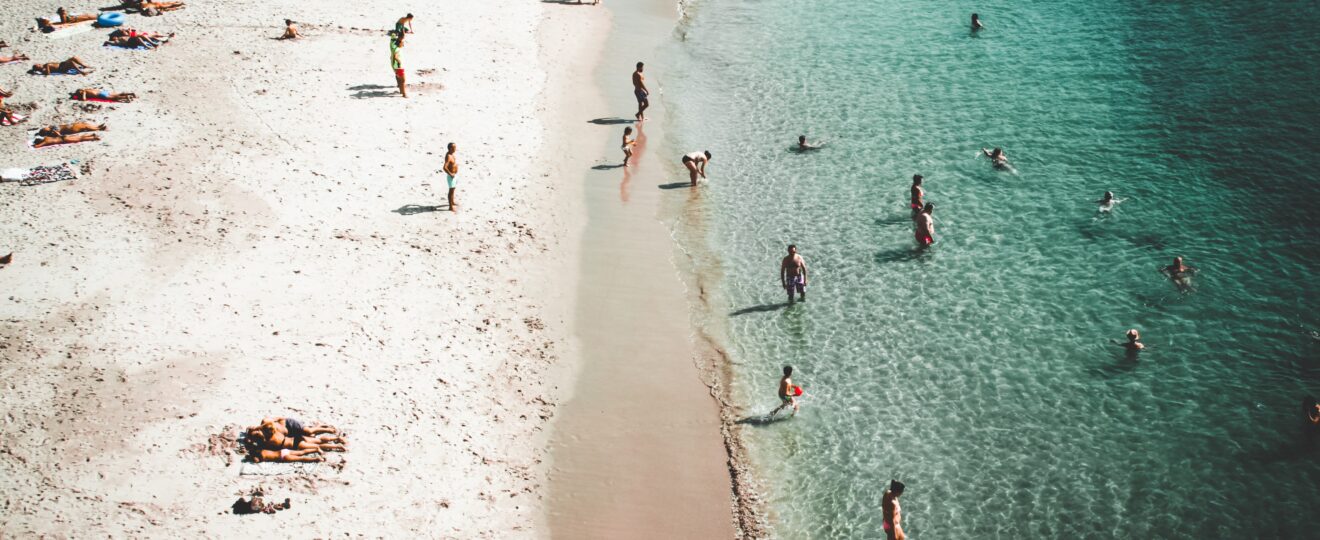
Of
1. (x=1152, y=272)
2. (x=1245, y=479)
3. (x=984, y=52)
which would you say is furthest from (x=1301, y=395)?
(x=984, y=52)

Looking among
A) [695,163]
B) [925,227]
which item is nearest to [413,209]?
[695,163]

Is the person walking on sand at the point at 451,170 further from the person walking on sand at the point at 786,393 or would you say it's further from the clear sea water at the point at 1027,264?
the person walking on sand at the point at 786,393

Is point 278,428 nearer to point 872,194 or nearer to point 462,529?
point 462,529

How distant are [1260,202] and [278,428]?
2657cm

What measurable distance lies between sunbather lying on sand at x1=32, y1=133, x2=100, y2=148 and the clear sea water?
1765 centimetres

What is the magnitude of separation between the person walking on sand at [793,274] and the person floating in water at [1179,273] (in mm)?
9215

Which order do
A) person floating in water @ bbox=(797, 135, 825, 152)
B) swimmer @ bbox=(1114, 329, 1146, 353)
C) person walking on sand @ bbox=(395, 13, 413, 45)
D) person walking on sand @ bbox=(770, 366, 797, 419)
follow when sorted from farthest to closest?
person walking on sand @ bbox=(395, 13, 413, 45) → person floating in water @ bbox=(797, 135, 825, 152) → swimmer @ bbox=(1114, 329, 1146, 353) → person walking on sand @ bbox=(770, 366, 797, 419)

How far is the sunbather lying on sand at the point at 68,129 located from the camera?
1105 inches

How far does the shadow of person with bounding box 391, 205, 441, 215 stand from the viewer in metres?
25.6

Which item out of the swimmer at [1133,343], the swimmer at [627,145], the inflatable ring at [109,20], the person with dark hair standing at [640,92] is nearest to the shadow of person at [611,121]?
the person with dark hair standing at [640,92]

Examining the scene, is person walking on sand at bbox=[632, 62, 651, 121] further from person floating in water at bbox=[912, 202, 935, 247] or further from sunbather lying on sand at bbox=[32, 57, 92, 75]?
sunbather lying on sand at bbox=[32, 57, 92, 75]

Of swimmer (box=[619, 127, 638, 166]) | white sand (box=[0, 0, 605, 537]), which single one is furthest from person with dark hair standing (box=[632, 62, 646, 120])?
white sand (box=[0, 0, 605, 537])

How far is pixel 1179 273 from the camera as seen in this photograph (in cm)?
2406

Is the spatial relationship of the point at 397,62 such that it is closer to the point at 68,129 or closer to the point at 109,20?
the point at 68,129
